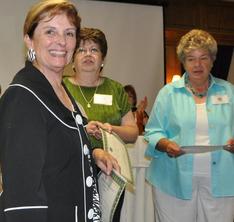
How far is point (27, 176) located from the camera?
1.16 m

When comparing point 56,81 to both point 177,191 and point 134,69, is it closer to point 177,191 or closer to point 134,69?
point 177,191

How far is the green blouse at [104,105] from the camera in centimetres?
236

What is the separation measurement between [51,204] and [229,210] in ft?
5.23

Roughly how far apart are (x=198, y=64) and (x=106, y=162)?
129cm

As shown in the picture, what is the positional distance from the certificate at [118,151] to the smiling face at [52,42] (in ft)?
1.23

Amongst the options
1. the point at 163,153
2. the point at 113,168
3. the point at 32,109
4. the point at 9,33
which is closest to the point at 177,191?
the point at 163,153

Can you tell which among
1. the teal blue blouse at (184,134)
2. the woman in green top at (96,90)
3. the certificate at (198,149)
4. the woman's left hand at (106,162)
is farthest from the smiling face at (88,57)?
the woman's left hand at (106,162)

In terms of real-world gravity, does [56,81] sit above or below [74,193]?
above

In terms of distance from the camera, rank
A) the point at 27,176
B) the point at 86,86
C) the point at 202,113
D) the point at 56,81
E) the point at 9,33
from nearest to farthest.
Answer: the point at 27,176 < the point at 56,81 < the point at 86,86 < the point at 202,113 < the point at 9,33

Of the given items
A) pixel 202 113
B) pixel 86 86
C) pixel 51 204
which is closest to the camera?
pixel 51 204

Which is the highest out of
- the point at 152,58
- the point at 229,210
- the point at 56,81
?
the point at 152,58

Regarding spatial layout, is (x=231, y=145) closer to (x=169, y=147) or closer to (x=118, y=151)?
(x=169, y=147)

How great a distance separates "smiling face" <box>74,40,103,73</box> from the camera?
7.70ft

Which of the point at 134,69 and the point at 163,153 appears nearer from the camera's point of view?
the point at 163,153
